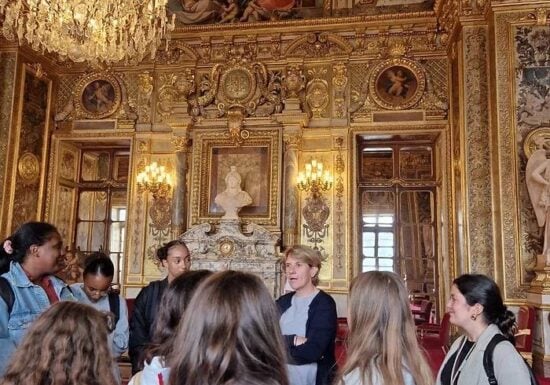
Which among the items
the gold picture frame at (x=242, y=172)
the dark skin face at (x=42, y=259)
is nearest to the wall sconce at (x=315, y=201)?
the gold picture frame at (x=242, y=172)

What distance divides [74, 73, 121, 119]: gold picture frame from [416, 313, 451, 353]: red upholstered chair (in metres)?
6.86

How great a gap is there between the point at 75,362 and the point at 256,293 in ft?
1.84

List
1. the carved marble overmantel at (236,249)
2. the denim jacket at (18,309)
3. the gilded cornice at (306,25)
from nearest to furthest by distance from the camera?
the denim jacket at (18,309), the carved marble overmantel at (236,249), the gilded cornice at (306,25)

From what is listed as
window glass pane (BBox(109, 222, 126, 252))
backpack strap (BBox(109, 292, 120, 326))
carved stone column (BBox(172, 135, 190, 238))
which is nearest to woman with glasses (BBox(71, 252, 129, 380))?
backpack strap (BBox(109, 292, 120, 326))

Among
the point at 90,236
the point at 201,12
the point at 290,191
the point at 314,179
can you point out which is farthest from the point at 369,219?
the point at 90,236

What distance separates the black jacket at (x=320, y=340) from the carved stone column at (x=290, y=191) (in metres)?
5.06

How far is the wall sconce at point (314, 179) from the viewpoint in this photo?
27.3 ft

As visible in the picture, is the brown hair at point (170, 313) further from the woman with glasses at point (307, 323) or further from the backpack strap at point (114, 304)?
the backpack strap at point (114, 304)

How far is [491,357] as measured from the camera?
7.25 feet

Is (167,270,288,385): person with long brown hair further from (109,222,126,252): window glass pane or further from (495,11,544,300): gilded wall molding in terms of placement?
(109,222,126,252): window glass pane

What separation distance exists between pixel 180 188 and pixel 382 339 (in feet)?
23.7

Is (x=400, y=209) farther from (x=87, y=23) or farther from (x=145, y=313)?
(x=145, y=313)

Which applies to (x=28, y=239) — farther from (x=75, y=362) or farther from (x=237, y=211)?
(x=237, y=211)

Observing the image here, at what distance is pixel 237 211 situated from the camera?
8.35m
